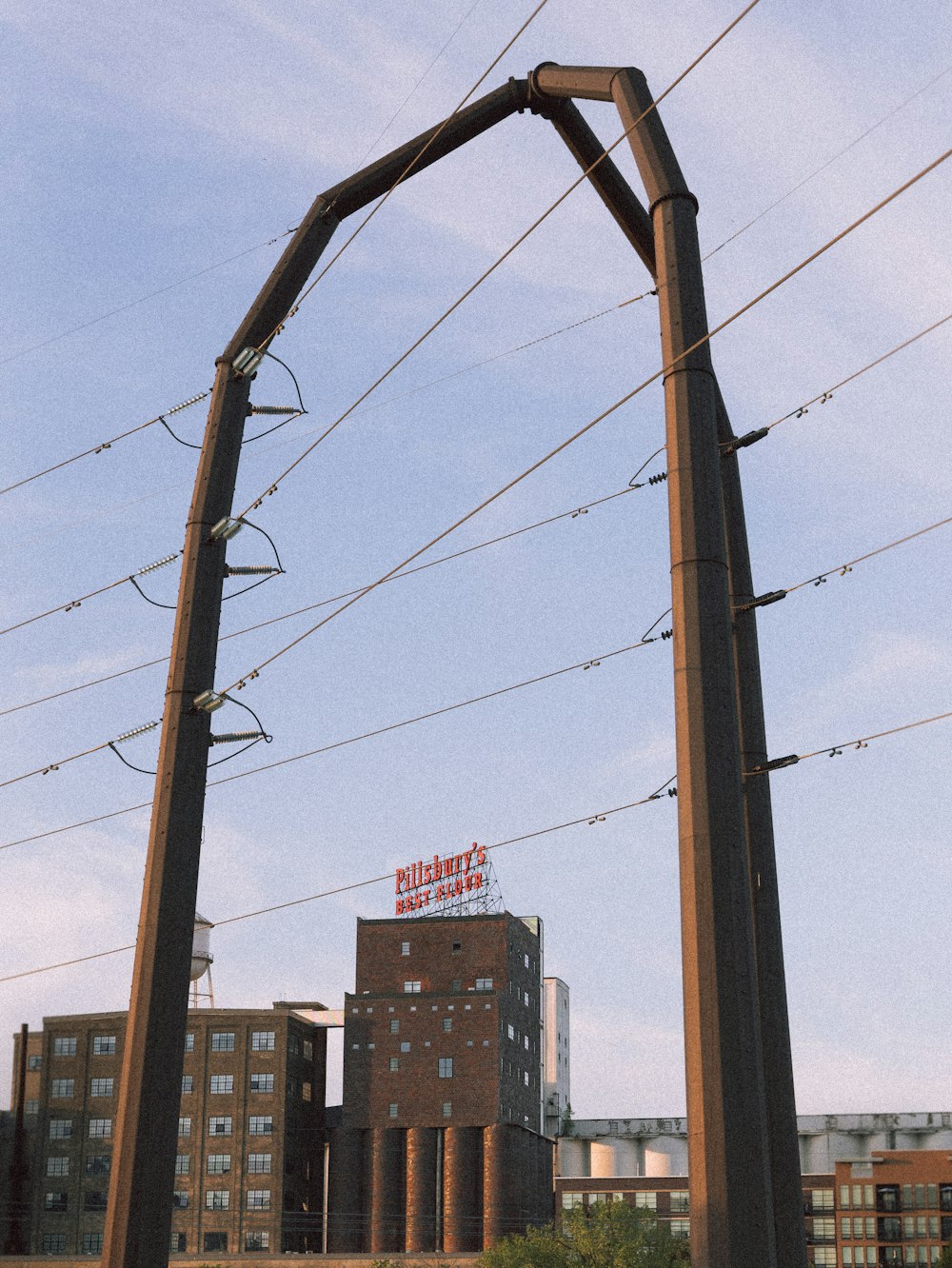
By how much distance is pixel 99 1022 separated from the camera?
138 meters

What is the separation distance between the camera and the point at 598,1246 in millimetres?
104250

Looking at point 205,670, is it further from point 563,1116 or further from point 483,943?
point 563,1116

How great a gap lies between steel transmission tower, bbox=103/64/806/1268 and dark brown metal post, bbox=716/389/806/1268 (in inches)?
1.0

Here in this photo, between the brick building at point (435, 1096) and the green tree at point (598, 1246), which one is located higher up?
the brick building at point (435, 1096)

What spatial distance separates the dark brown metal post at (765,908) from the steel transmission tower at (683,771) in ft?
0.09

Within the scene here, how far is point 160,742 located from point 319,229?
8571mm

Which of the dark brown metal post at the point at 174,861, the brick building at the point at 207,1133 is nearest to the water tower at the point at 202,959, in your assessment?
the brick building at the point at 207,1133

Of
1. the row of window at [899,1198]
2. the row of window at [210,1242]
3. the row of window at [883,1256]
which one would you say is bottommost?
the row of window at [883,1256]

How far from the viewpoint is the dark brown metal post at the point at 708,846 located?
13.9 m

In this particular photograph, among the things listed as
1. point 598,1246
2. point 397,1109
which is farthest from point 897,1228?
point 598,1246

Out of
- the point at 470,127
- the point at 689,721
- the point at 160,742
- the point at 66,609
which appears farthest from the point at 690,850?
the point at 66,609

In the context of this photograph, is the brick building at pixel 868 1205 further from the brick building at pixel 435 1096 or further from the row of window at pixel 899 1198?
the brick building at pixel 435 1096

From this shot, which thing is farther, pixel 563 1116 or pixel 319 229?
pixel 563 1116

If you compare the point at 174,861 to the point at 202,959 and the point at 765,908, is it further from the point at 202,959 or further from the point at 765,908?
the point at 202,959
